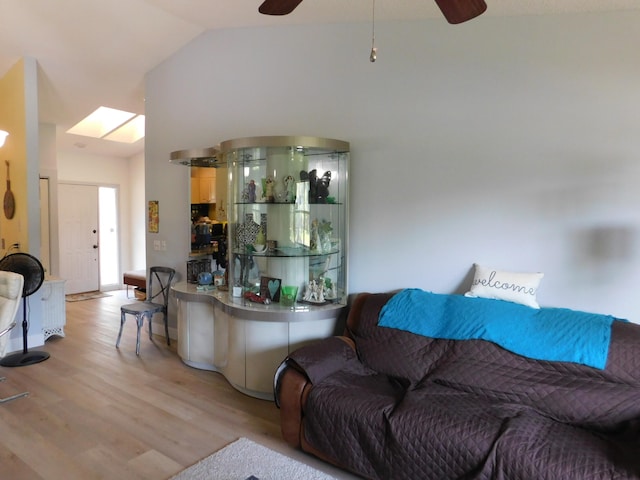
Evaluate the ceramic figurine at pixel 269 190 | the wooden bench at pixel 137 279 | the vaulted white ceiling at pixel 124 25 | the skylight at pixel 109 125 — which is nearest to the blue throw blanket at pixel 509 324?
the ceramic figurine at pixel 269 190

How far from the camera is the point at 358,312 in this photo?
321cm

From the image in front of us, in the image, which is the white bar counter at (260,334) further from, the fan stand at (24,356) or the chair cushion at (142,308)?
the fan stand at (24,356)

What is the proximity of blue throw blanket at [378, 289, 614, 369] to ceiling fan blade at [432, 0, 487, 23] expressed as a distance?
5.74 feet

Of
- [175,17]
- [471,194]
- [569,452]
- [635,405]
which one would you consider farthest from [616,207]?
[175,17]

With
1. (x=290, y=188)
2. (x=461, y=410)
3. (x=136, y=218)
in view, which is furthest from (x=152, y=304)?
(x=136, y=218)

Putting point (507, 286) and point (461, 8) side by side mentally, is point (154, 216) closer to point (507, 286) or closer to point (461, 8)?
point (507, 286)

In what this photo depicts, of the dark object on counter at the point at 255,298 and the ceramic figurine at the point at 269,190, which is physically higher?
the ceramic figurine at the point at 269,190

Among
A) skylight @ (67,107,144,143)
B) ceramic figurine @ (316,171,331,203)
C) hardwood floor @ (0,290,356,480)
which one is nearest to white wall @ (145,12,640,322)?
ceramic figurine @ (316,171,331,203)

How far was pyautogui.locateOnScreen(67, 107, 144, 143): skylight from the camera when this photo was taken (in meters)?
6.54

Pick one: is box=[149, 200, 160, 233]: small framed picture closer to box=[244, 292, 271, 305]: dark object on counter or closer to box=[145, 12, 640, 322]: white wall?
box=[145, 12, 640, 322]: white wall

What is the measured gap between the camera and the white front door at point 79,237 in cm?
718

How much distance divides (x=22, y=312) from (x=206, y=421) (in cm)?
274

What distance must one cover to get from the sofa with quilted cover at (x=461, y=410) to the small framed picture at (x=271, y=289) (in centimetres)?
70

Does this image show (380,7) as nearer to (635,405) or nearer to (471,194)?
(471,194)
